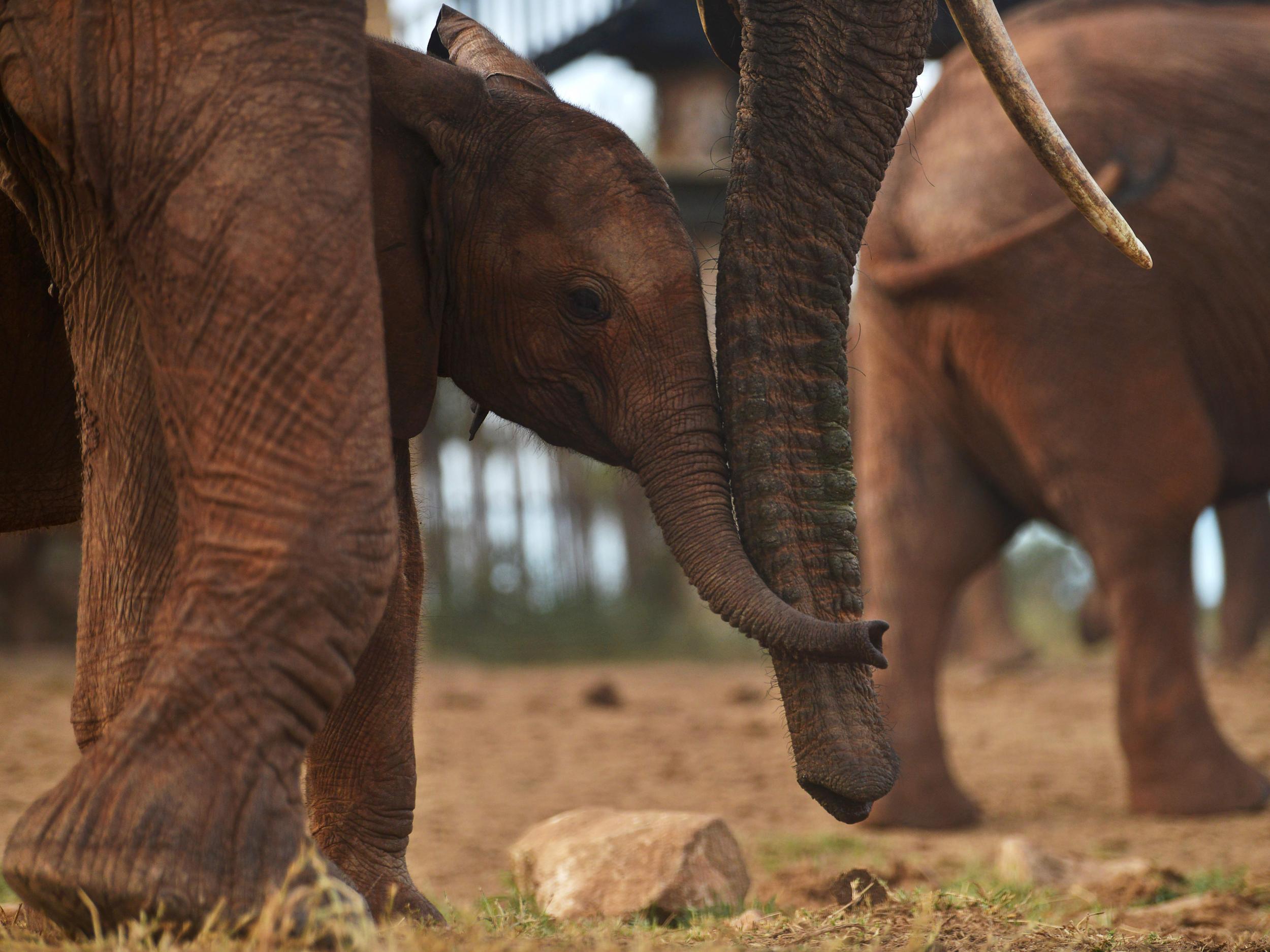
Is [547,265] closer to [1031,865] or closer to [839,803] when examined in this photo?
[839,803]

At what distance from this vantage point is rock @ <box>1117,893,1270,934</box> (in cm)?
346

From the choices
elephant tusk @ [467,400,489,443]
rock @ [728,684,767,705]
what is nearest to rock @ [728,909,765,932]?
elephant tusk @ [467,400,489,443]

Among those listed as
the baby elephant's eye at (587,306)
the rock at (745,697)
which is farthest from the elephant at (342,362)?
the rock at (745,697)

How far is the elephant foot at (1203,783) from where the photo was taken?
17.7 feet

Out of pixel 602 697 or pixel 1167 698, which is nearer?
pixel 1167 698

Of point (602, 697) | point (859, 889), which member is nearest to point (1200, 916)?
point (859, 889)

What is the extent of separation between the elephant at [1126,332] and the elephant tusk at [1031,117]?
246 centimetres

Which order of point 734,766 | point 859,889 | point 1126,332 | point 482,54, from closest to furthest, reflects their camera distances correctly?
point 482,54, point 859,889, point 1126,332, point 734,766

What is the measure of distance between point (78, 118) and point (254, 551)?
0.65 meters

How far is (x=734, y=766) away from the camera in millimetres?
7016

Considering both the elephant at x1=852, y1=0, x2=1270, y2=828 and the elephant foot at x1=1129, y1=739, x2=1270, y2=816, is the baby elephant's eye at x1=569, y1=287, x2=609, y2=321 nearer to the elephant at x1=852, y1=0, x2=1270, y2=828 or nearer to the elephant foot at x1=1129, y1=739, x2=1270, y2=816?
the elephant at x1=852, y1=0, x2=1270, y2=828

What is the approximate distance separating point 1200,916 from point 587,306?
2.00m

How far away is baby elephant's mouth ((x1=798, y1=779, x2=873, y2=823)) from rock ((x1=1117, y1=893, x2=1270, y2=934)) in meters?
1.04

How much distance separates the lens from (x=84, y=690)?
2.38 metres
